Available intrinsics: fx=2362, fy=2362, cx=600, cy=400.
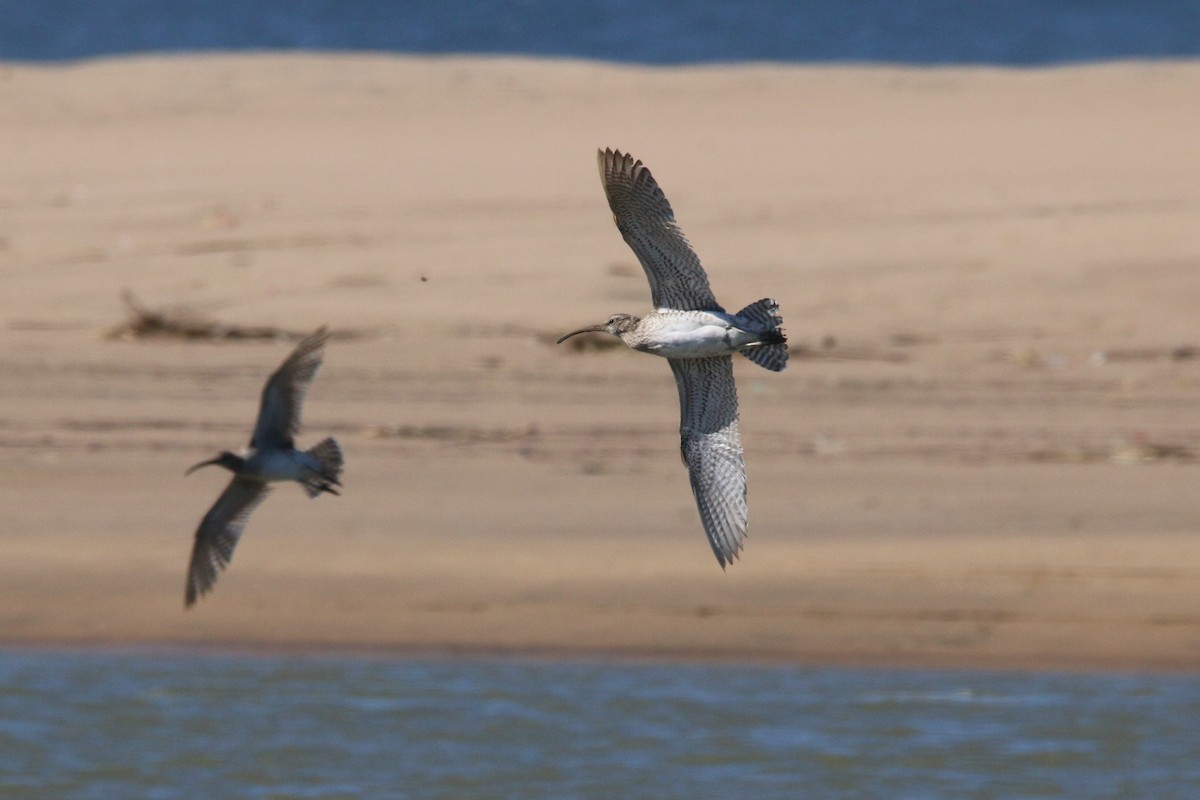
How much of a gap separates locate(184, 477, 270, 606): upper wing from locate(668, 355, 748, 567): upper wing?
153cm

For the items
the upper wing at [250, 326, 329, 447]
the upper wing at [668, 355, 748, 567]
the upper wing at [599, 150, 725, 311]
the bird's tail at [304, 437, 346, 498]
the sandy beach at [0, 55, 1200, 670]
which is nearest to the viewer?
the upper wing at [599, 150, 725, 311]

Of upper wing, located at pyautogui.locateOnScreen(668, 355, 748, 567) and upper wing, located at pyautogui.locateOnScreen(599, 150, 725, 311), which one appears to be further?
upper wing, located at pyautogui.locateOnScreen(668, 355, 748, 567)

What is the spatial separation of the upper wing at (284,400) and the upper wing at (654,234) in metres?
1.28

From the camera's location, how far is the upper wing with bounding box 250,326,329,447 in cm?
677

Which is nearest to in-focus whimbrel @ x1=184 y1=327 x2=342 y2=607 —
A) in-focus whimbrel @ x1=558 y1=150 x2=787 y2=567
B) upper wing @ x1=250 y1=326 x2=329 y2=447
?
upper wing @ x1=250 y1=326 x2=329 y2=447

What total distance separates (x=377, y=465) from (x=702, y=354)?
4.81m

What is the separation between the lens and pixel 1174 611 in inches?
365

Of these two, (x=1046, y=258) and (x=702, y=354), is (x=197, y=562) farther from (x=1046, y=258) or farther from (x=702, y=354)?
(x=1046, y=258)

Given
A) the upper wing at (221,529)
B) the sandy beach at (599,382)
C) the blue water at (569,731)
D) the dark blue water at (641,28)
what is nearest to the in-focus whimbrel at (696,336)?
the upper wing at (221,529)

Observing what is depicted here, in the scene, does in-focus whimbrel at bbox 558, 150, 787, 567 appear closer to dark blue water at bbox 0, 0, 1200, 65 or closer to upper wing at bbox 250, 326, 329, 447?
upper wing at bbox 250, 326, 329, 447

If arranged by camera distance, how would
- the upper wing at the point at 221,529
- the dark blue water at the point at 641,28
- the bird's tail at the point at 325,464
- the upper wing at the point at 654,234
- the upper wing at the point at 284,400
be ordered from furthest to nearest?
the dark blue water at the point at 641,28
the upper wing at the point at 221,529
the upper wing at the point at 284,400
the bird's tail at the point at 325,464
the upper wing at the point at 654,234

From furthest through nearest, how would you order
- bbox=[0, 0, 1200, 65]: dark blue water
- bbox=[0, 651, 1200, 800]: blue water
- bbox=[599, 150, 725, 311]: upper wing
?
bbox=[0, 0, 1200, 65]: dark blue water < bbox=[0, 651, 1200, 800]: blue water < bbox=[599, 150, 725, 311]: upper wing

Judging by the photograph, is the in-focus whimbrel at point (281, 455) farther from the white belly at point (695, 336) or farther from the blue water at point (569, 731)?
the blue water at point (569, 731)

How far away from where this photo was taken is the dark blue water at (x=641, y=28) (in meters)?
27.4
